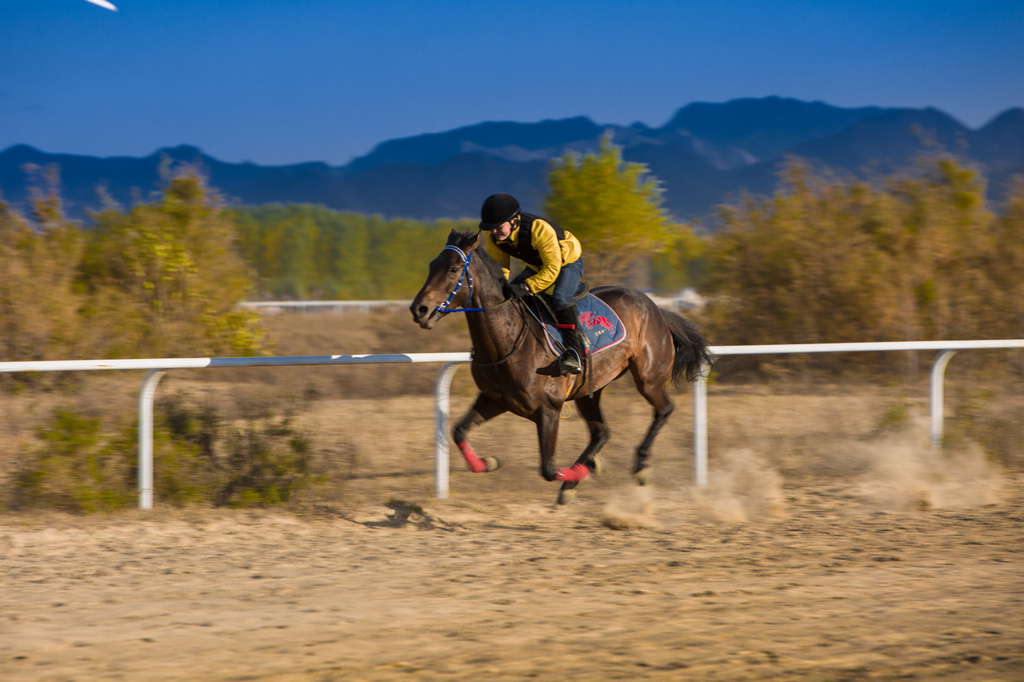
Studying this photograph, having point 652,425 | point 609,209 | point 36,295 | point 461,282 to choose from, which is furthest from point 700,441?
point 609,209

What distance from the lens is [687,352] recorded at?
267 inches

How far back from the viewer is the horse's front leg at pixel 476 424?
5562 mm

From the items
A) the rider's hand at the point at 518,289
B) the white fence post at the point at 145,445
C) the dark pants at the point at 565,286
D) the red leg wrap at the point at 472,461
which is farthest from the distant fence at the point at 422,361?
the dark pants at the point at 565,286

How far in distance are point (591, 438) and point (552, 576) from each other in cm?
180

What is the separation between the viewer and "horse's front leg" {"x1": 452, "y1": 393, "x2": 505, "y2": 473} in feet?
18.2

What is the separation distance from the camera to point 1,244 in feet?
32.2

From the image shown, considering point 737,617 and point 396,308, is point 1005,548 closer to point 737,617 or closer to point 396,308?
point 737,617

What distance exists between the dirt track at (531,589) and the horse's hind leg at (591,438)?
0.24 meters

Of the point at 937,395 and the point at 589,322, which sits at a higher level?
the point at 589,322

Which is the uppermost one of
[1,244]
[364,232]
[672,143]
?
[672,143]

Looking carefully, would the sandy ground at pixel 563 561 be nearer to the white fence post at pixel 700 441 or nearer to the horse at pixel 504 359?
the white fence post at pixel 700 441

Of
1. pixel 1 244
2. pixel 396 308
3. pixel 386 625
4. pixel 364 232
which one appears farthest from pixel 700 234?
pixel 364 232

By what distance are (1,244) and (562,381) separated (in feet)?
23.5

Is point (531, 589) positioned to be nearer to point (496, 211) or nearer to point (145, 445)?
point (496, 211)
